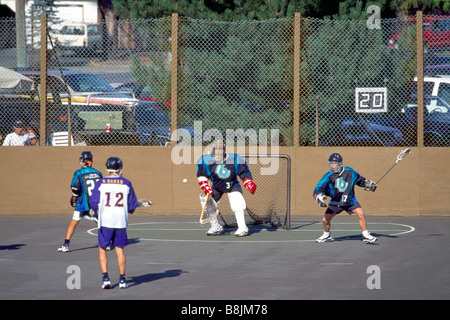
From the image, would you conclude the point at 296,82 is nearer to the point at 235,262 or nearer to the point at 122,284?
the point at 235,262

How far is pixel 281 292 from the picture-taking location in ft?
30.7

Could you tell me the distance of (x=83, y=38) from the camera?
17281 millimetres

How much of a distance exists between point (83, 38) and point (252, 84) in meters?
3.94

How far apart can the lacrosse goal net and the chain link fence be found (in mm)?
954

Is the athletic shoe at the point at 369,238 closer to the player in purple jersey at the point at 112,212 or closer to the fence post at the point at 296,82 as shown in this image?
the fence post at the point at 296,82

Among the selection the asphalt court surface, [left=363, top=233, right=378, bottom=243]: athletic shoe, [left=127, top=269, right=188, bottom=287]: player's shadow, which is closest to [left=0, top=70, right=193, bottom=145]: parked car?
the asphalt court surface

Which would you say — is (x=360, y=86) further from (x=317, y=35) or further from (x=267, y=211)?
(x=267, y=211)

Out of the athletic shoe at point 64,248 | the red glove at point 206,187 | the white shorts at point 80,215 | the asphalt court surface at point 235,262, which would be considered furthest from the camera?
the red glove at point 206,187

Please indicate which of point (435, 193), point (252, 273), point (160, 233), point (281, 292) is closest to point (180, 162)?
point (160, 233)

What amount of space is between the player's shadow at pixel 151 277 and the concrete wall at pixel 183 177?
609 centimetres

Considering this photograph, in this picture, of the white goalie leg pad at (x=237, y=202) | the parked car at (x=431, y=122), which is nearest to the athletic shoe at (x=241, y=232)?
the white goalie leg pad at (x=237, y=202)

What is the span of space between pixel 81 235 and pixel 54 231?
2.23ft

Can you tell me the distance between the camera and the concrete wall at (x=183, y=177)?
16516 millimetres

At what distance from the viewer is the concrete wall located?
1652cm
